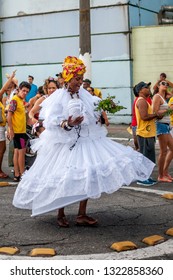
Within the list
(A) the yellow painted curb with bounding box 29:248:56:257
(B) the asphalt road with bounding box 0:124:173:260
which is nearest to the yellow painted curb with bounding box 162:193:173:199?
(B) the asphalt road with bounding box 0:124:173:260

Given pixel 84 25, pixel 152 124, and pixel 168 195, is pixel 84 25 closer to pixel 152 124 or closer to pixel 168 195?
pixel 152 124

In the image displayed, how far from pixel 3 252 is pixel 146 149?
15.8 ft

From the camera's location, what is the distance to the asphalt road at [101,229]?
647 cm

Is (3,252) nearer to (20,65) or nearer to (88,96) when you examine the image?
(88,96)

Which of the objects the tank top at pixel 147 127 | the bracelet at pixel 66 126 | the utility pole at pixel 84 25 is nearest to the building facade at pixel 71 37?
the utility pole at pixel 84 25

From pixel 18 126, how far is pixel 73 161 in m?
4.02

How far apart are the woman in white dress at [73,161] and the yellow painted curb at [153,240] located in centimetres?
67

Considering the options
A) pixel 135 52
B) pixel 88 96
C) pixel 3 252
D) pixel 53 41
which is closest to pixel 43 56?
pixel 53 41

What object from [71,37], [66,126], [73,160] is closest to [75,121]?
[66,126]

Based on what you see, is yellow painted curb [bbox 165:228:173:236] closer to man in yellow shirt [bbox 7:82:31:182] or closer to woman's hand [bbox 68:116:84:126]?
woman's hand [bbox 68:116:84:126]

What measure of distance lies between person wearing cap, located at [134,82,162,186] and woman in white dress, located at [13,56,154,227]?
2.94 m

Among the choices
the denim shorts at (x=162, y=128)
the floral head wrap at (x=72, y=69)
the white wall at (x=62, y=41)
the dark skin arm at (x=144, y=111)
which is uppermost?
the white wall at (x=62, y=41)

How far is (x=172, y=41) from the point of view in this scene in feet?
67.4

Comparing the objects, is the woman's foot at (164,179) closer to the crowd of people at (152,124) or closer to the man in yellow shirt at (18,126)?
the crowd of people at (152,124)
